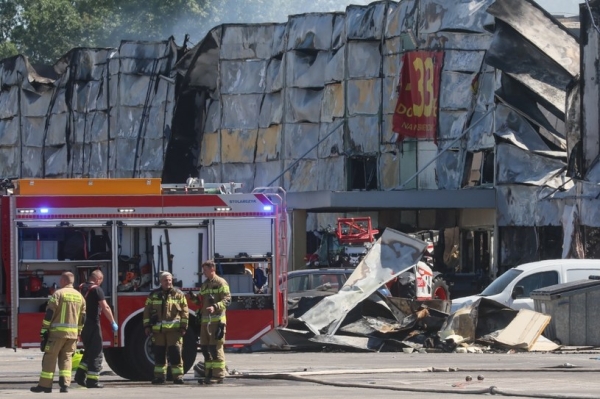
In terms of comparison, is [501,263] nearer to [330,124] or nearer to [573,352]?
[330,124]

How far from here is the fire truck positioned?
17.2 m

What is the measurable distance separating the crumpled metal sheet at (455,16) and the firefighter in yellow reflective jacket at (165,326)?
23.4 metres

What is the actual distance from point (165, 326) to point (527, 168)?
2047 centimetres

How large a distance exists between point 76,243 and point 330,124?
26.6 m

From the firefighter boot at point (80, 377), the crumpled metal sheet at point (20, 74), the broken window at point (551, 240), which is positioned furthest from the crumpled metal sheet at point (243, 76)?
the firefighter boot at point (80, 377)

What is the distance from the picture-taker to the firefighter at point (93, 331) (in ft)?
53.6

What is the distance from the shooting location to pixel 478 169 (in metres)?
38.7

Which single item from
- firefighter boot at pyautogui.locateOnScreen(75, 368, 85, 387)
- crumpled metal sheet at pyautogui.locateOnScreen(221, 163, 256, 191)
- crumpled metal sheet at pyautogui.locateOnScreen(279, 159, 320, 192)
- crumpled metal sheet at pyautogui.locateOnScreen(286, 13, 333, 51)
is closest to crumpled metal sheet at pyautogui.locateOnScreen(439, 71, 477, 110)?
crumpled metal sheet at pyautogui.locateOnScreen(286, 13, 333, 51)

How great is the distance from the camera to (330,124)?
143 ft

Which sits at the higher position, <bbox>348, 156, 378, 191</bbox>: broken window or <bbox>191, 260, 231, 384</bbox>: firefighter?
<bbox>348, 156, 378, 191</bbox>: broken window

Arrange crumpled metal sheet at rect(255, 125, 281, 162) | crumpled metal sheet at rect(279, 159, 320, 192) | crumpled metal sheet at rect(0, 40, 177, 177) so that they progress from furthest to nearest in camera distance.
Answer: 1. crumpled metal sheet at rect(0, 40, 177, 177)
2. crumpled metal sheet at rect(255, 125, 281, 162)
3. crumpled metal sheet at rect(279, 159, 320, 192)

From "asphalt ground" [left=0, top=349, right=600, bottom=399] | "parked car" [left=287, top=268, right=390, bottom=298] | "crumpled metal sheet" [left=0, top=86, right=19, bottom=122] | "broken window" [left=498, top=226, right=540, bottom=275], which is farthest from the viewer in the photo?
"crumpled metal sheet" [left=0, top=86, right=19, bottom=122]

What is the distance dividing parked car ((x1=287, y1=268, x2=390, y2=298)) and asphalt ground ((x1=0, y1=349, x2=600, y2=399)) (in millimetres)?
3361

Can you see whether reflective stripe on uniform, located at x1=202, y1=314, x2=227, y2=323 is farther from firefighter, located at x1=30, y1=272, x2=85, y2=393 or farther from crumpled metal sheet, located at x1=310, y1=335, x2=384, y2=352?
crumpled metal sheet, located at x1=310, y1=335, x2=384, y2=352
